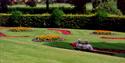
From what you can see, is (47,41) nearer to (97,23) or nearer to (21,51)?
(21,51)

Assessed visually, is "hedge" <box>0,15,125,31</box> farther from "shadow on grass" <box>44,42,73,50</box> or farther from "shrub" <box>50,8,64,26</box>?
"shadow on grass" <box>44,42,73,50</box>

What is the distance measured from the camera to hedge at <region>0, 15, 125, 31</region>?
36.9m

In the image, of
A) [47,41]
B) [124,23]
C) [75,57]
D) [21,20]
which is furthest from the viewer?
[21,20]

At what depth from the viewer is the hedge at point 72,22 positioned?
3694cm

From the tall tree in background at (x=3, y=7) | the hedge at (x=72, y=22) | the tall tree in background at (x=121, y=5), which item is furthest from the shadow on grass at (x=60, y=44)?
the tall tree in background at (x=3, y=7)

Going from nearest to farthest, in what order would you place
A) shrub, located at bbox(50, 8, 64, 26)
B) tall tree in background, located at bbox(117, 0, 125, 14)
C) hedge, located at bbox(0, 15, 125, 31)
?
1. hedge, located at bbox(0, 15, 125, 31)
2. shrub, located at bbox(50, 8, 64, 26)
3. tall tree in background, located at bbox(117, 0, 125, 14)

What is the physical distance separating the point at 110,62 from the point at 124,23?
1863cm

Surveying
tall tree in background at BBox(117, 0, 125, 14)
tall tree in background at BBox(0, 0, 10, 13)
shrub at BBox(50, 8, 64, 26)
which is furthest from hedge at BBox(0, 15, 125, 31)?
tall tree in background at BBox(0, 0, 10, 13)

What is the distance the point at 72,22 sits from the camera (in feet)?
126

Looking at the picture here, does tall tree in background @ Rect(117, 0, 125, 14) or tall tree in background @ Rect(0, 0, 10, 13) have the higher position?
tall tree in background @ Rect(117, 0, 125, 14)

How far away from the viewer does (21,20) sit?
130 feet

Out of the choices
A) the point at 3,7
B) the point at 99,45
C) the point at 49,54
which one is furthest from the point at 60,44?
the point at 3,7

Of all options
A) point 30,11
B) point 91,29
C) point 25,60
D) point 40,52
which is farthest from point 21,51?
point 30,11

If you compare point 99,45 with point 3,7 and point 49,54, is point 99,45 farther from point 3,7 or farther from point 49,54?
point 3,7
